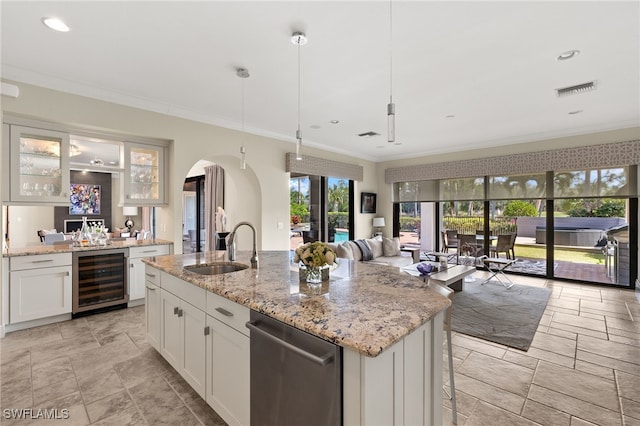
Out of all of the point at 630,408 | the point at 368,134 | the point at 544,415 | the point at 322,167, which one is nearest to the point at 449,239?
the point at 368,134

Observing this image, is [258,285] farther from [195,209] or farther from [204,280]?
[195,209]

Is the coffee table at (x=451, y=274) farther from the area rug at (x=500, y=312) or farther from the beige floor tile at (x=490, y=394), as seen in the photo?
the beige floor tile at (x=490, y=394)

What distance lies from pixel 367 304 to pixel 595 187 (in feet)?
19.6

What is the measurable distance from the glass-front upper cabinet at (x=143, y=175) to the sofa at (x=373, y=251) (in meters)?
2.97

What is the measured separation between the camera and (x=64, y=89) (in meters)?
3.42

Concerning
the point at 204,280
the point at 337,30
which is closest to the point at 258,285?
the point at 204,280

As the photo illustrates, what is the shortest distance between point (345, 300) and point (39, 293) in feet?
12.5

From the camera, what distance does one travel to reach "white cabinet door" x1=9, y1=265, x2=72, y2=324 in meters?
3.25

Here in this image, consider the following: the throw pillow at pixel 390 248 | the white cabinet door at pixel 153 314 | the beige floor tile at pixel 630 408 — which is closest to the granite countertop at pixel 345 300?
the white cabinet door at pixel 153 314

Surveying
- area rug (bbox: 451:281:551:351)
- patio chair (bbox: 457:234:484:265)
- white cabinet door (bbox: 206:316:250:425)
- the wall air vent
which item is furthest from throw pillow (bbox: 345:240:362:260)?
white cabinet door (bbox: 206:316:250:425)

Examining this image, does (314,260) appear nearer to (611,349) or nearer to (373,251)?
(611,349)

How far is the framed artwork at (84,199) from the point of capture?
854cm

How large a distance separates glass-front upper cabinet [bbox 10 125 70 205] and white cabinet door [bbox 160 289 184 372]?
7.66 ft

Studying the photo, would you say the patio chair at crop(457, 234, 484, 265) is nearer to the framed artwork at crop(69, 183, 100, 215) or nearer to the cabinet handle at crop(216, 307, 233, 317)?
the cabinet handle at crop(216, 307, 233, 317)
